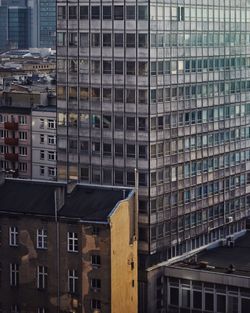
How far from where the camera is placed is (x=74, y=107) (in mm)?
115438

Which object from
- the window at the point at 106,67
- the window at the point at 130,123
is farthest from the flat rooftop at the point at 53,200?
the window at the point at 106,67

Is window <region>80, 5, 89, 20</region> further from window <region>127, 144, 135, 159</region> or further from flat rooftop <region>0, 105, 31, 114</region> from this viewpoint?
flat rooftop <region>0, 105, 31, 114</region>

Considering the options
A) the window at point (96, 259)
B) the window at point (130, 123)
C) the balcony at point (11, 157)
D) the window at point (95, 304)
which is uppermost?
the window at point (130, 123)

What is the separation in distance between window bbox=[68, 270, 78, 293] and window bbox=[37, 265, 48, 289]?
2.57 metres

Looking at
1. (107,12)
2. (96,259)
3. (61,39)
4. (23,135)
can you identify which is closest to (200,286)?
(96,259)

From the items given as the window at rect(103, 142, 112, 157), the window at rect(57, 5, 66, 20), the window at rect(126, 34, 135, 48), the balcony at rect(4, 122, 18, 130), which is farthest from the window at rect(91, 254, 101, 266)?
the balcony at rect(4, 122, 18, 130)

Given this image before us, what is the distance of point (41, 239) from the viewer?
107000mm

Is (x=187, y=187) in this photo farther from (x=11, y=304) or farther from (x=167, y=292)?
(x=11, y=304)

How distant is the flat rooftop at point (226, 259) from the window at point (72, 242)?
13758 millimetres

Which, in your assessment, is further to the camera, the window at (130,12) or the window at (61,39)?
the window at (61,39)

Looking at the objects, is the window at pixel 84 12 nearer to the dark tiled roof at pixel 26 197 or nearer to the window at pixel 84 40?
the window at pixel 84 40

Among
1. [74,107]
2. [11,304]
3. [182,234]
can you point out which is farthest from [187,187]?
[11,304]

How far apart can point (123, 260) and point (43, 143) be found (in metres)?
55.1

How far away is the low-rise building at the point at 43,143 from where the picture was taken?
156500 mm
